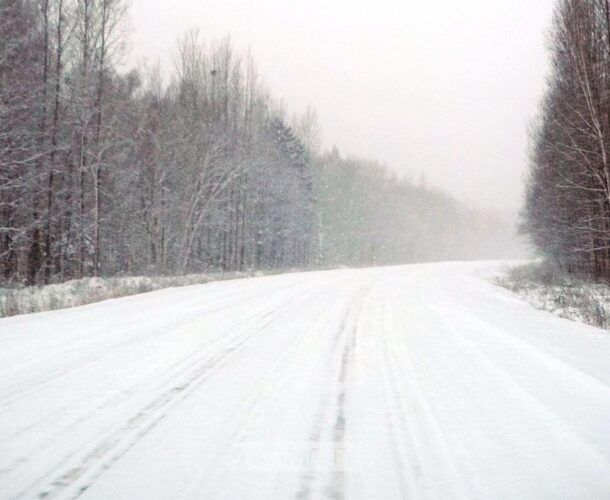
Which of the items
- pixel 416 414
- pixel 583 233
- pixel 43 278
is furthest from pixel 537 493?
pixel 583 233

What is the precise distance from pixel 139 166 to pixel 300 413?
25514 millimetres

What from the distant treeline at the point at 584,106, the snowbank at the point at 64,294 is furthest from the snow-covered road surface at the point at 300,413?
the distant treeline at the point at 584,106

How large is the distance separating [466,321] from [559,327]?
1.54 meters

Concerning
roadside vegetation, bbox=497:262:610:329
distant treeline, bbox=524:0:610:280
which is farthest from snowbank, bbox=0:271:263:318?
distant treeline, bbox=524:0:610:280

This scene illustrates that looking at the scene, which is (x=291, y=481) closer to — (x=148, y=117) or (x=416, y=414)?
(x=416, y=414)

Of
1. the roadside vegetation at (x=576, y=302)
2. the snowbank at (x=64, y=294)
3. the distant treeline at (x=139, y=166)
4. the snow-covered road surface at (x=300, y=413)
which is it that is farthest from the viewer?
the distant treeline at (x=139, y=166)

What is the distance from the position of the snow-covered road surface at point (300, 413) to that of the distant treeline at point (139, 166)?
1078 centimetres

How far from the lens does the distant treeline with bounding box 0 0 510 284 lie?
15.3 metres

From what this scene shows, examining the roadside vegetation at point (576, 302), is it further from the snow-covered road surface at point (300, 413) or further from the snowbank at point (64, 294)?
the snowbank at point (64, 294)

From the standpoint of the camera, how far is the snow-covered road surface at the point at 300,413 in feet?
7.34

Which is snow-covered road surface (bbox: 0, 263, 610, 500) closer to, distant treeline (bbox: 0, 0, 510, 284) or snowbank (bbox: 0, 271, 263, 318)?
snowbank (bbox: 0, 271, 263, 318)

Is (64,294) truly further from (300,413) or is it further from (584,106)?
(584,106)

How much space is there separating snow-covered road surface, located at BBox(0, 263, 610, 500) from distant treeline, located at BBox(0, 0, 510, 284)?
10.8 m

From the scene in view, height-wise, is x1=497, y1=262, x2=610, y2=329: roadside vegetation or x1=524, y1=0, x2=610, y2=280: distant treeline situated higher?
x1=524, y1=0, x2=610, y2=280: distant treeline
